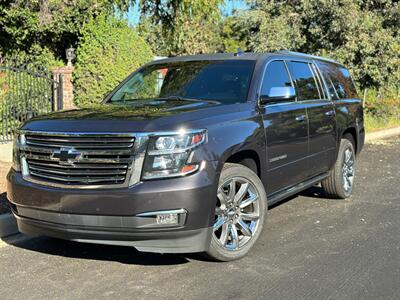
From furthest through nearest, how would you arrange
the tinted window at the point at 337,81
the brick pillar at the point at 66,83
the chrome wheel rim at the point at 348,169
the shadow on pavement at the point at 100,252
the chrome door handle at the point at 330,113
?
1. the brick pillar at the point at 66,83
2. the chrome wheel rim at the point at 348,169
3. the tinted window at the point at 337,81
4. the chrome door handle at the point at 330,113
5. the shadow on pavement at the point at 100,252

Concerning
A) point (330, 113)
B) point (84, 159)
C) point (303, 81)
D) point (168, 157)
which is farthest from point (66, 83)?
point (168, 157)

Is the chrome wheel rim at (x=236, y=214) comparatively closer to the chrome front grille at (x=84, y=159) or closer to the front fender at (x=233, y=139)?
the front fender at (x=233, y=139)

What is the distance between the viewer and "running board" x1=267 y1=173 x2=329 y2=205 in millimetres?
5139

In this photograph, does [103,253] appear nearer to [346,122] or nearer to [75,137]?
[75,137]

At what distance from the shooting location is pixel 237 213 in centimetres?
454

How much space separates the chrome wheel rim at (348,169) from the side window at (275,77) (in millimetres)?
1868

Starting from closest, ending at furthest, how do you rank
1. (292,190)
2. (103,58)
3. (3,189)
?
(292,190)
(3,189)
(103,58)

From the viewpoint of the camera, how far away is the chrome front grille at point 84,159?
3.86 m

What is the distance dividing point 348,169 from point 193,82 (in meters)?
3.00

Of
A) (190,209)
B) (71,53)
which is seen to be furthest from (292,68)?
(71,53)

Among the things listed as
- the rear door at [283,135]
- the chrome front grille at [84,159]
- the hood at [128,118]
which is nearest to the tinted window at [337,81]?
the rear door at [283,135]

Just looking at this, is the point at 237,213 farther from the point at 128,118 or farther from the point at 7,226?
the point at 7,226

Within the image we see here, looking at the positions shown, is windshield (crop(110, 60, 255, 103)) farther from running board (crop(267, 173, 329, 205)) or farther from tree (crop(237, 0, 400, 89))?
tree (crop(237, 0, 400, 89))

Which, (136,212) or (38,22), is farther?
(38,22)
